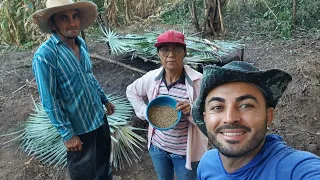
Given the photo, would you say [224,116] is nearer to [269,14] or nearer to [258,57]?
[258,57]

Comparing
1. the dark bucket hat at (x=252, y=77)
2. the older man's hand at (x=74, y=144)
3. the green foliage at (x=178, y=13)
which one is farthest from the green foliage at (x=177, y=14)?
the dark bucket hat at (x=252, y=77)

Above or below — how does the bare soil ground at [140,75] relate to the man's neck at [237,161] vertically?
below

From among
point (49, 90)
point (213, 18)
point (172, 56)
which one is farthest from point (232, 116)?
point (213, 18)

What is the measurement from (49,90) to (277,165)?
1.57 m

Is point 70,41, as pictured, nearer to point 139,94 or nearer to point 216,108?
point 139,94

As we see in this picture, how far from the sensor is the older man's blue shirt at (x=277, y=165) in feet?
3.39

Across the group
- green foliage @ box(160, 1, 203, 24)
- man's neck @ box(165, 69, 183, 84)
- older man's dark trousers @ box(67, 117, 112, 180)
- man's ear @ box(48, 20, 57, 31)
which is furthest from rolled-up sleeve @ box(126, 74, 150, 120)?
green foliage @ box(160, 1, 203, 24)

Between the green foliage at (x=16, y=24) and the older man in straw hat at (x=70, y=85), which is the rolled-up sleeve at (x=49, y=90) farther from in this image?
the green foliage at (x=16, y=24)

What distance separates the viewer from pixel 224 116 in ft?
3.77

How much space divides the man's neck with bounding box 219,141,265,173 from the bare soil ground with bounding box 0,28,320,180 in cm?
207

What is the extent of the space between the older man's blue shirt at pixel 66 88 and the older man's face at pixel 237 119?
1321mm

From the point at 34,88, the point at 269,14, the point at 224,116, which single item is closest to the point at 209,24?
the point at 269,14

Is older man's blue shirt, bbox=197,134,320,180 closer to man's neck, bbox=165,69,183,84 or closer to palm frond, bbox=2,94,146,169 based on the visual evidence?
man's neck, bbox=165,69,183,84

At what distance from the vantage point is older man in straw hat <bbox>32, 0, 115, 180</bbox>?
214 cm
